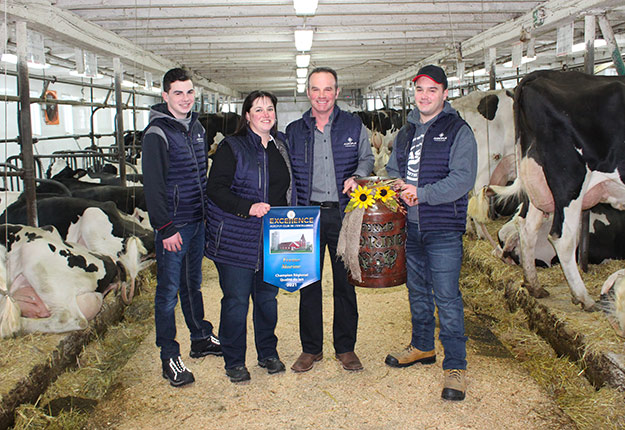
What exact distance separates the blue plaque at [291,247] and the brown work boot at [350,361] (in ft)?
2.39

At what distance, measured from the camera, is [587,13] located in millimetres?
5258

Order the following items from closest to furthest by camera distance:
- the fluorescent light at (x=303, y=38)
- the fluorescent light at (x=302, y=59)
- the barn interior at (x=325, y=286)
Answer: the barn interior at (x=325, y=286) < the fluorescent light at (x=303, y=38) < the fluorescent light at (x=302, y=59)

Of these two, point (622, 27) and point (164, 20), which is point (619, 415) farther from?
point (622, 27)

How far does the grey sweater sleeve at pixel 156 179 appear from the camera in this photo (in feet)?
10.3

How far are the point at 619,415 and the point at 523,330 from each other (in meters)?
1.44

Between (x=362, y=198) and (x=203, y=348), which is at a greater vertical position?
(x=362, y=198)

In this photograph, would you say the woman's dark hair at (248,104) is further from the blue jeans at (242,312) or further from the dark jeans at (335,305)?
the blue jeans at (242,312)

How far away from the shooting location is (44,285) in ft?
12.9

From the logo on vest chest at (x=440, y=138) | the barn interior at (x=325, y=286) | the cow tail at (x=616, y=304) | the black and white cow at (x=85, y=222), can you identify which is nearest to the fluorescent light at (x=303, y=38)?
the barn interior at (x=325, y=286)

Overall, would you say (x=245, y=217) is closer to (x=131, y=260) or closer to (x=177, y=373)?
(x=177, y=373)

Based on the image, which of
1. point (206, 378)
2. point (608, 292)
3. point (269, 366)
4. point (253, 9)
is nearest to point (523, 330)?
point (608, 292)

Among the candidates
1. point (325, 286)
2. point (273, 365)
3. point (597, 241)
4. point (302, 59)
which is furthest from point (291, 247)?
point (302, 59)

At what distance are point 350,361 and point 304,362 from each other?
310 millimetres

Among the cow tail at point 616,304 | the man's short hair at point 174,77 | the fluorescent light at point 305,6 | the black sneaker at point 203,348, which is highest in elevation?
the fluorescent light at point 305,6
